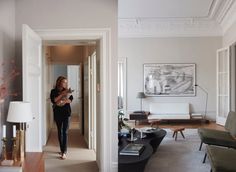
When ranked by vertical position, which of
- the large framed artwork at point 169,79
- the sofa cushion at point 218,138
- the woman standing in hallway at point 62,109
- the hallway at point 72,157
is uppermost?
the large framed artwork at point 169,79

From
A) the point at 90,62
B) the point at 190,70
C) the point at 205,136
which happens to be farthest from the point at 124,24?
the point at 205,136

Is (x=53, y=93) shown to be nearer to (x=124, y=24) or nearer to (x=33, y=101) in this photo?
(x=33, y=101)

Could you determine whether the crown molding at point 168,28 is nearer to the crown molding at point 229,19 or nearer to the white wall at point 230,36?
the crown molding at point 229,19

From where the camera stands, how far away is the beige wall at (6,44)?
12.1ft

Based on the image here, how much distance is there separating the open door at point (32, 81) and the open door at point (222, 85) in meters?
6.16

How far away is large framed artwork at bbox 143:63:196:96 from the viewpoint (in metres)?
10.1

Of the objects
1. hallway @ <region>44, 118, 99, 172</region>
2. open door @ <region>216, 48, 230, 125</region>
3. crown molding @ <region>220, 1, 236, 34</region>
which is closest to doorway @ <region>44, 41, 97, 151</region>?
hallway @ <region>44, 118, 99, 172</region>

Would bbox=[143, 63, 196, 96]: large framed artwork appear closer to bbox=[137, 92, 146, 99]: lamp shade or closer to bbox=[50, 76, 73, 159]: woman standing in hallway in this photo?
bbox=[137, 92, 146, 99]: lamp shade

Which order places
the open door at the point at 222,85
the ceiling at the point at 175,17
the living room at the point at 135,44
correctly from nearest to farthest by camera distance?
the living room at the point at 135,44 → the ceiling at the point at 175,17 → the open door at the point at 222,85

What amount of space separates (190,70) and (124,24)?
104 inches

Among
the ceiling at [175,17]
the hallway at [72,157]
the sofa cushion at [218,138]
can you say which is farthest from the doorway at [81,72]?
the sofa cushion at [218,138]

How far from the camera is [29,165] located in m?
3.12

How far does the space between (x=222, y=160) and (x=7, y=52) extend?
2.89 m

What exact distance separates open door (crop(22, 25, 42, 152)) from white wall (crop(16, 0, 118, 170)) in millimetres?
315
